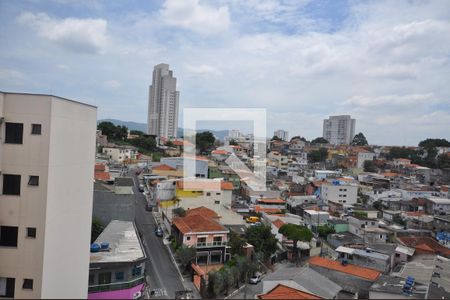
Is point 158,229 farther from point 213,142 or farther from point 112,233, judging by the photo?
point 213,142

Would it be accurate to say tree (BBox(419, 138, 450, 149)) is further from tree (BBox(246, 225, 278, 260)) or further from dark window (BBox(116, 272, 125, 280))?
dark window (BBox(116, 272, 125, 280))

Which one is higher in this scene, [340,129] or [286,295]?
[340,129]

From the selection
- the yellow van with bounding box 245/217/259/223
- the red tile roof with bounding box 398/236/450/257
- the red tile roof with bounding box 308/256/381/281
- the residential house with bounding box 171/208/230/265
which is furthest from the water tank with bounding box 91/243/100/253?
the red tile roof with bounding box 398/236/450/257

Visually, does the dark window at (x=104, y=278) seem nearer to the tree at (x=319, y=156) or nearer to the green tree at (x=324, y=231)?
the green tree at (x=324, y=231)

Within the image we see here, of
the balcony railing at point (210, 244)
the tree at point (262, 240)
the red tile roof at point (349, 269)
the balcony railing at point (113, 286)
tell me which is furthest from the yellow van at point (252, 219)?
the balcony railing at point (113, 286)

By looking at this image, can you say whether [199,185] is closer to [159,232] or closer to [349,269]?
[159,232]

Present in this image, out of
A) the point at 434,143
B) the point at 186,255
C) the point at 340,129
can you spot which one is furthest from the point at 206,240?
the point at 340,129
